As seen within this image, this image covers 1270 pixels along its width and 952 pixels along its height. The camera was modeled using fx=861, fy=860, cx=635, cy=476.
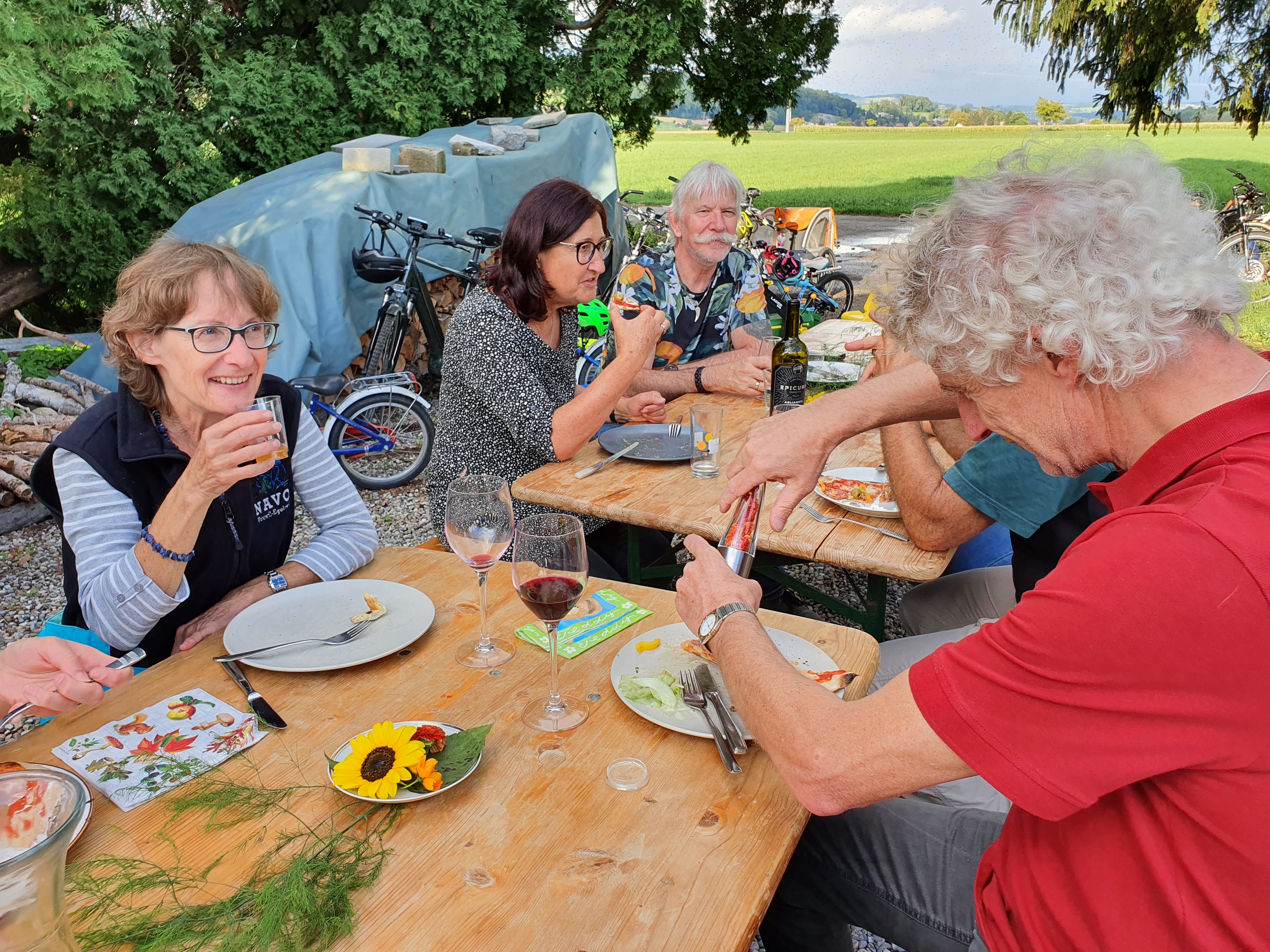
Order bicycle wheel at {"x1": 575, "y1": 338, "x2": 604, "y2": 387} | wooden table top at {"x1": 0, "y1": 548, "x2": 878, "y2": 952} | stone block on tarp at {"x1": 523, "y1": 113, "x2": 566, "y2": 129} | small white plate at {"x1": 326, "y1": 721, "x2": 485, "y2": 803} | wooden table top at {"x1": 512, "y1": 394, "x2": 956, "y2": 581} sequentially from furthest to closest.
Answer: stone block on tarp at {"x1": 523, "y1": 113, "x2": 566, "y2": 129}, bicycle wheel at {"x1": 575, "y1": 338, "x2": 604, "y2": 387}, wooden table top at {"x1": 512, "y1": 394, "x2": 956, "y2": 581}, small white plate at {"x1": 326, "y1": 721, "x2": 485, "y2": 803}, wooden table top at {"x1": 0, "y1": 548, "x2": 878, "y2": 952}

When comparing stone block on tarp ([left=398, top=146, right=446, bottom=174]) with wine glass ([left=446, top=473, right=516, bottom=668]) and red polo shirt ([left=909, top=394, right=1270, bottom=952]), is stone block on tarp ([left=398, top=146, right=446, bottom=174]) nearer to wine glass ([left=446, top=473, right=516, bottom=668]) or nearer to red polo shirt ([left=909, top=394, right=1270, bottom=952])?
wine glass ([left=446, top=473, right=516, bottom=668])

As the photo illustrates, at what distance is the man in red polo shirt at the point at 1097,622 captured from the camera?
941mm

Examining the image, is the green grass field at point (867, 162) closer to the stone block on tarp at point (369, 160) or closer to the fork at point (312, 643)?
the stone block on tarp at point (369, 160)

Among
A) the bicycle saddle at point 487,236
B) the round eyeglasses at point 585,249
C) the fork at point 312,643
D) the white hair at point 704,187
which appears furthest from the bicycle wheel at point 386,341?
the fork at point 312,643

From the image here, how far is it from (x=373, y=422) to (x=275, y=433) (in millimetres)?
4359

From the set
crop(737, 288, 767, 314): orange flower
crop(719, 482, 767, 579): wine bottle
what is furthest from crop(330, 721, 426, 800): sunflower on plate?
crop(737, 288, 767, 314): orange flower

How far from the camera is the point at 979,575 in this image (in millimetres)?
2902

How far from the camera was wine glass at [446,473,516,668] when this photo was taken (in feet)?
5.36

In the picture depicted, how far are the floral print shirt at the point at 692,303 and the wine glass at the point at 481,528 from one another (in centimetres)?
264

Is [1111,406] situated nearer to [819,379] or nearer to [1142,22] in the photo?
[819,379]

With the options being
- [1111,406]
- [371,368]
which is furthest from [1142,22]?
[1111,406]

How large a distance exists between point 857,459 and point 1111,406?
1677 millimetres

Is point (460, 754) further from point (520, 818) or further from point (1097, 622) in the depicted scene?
point (1097, 622)

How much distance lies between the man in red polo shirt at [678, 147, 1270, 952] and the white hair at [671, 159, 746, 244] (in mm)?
3158
